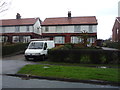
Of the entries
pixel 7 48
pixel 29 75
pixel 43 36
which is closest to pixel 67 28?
pixel 43 36

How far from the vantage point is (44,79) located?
26.0 feet

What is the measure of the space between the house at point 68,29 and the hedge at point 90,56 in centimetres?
2313

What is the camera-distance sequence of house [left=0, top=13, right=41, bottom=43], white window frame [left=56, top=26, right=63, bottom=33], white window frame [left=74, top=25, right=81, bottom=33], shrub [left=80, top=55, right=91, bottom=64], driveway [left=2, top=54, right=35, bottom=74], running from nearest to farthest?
driveway [left=2, top=54, right=35, bottom=74] → shrub [left=80, top=55, right=91, bottom=64] → white window frame [left=74, top=25, right=81, bottom=33] → white window frame [left=56, top=26, right=63, bottom=33] → house [left=0, top=13, right=41, bottom=43]

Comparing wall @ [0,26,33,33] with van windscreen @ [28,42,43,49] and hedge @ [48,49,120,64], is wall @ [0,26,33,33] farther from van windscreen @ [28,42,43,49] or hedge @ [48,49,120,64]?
hedge @ [48,49,120,64]

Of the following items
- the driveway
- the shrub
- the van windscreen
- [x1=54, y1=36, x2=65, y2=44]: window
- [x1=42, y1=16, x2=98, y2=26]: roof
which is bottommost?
the driveway

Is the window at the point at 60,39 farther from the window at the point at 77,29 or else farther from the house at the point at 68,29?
the window at the point at 77,29

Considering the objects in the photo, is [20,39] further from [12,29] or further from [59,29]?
[59,29]

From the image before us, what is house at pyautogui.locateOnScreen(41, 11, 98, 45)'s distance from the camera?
36.4 meters

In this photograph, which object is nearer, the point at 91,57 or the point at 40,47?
the point at 91,57

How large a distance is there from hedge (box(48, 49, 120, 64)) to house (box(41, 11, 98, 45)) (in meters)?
23.1

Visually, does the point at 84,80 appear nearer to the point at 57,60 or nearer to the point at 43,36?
the point at 57,60

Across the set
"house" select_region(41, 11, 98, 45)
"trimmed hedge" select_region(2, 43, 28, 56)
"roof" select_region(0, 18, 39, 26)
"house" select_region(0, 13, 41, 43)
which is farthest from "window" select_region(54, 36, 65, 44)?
"trimmed hedge" select_region(2, 43, 28, 56)

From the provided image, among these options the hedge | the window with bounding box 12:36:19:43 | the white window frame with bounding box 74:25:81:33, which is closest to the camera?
the hedge

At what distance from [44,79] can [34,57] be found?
6.97m
